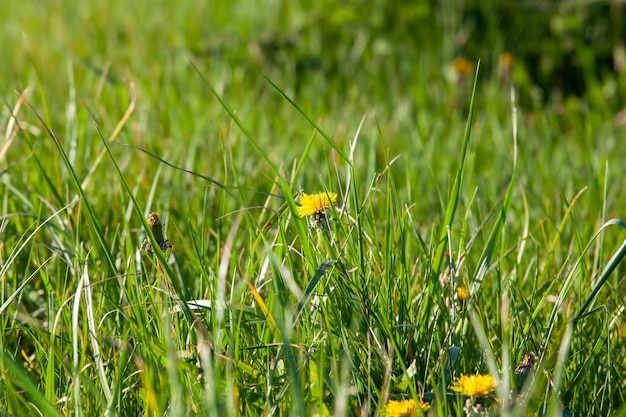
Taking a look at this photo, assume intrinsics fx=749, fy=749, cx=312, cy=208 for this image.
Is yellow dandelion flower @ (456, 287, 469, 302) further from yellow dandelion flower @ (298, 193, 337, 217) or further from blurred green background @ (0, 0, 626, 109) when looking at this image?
blurred green background @ (0, 0, 626, 109)

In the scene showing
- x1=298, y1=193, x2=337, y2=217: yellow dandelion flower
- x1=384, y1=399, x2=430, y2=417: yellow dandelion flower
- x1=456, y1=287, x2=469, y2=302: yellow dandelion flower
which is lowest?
x1=384, y1=399, x2=430, y2=417: yellow dandelion flower

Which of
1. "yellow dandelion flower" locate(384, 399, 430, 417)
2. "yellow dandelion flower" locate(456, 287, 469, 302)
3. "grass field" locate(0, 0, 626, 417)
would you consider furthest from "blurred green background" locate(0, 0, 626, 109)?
"yellow dandelion flower" locate(384, 399, 430, 417)

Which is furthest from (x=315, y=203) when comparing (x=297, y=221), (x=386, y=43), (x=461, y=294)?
(x=386, y=43)

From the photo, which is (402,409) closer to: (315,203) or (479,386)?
(479,386)

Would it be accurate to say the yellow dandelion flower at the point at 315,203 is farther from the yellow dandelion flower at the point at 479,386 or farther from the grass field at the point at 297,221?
the yellow dandelion flower at the point at 479,386

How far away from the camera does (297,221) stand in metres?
1.11

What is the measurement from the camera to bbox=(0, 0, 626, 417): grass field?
1.07 metres

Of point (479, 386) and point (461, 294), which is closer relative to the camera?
point (479, 386)

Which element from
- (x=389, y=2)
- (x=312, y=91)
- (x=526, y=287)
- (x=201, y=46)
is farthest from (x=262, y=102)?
(x=526, y=287)

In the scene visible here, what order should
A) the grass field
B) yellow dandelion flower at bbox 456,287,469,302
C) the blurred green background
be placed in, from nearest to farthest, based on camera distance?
the grass field < yellow dandelion flower at bbox 456,287,469,302 < the blurred green background

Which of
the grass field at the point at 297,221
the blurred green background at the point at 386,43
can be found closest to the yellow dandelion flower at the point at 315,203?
the grass field at the point at 297,221

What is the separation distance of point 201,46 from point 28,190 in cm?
176

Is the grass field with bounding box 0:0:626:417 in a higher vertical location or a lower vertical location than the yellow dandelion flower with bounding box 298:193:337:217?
lower

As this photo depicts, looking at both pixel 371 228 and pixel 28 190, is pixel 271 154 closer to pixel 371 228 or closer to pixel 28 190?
pixel 28 190
